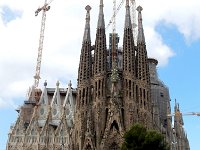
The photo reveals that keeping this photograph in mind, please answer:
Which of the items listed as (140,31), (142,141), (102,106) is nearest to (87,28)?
(140,31)

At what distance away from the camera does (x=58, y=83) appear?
2574 inches

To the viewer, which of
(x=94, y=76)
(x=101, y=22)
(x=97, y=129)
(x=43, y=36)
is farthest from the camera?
(x=43, y=36)

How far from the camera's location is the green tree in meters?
29.9

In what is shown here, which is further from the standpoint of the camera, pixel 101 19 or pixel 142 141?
pixel 101 19

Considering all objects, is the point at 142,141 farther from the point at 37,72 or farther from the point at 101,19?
the point at 37,72

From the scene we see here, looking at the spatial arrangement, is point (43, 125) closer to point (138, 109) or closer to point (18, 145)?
point (18, 145)

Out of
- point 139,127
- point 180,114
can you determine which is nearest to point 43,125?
point 180,114

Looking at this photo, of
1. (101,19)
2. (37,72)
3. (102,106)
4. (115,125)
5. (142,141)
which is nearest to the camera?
(142,141)

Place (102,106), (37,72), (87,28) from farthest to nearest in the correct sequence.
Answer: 1. (37,72)
2. (87,28)
3. (102,106)

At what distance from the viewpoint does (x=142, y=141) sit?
30094mm

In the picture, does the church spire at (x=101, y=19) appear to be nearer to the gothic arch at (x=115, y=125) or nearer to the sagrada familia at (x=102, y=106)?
the sagrada familia at (x=102, y=106)

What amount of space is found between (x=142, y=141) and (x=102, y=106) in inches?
752

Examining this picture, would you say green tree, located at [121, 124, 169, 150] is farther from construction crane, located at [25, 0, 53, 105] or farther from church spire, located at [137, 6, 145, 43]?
construction crane, located at [25, 0, 53, 105]

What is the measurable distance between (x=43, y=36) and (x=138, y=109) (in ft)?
117
